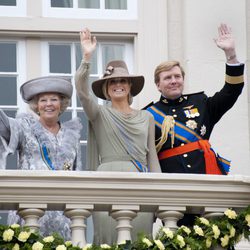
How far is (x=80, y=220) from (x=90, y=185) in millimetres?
290

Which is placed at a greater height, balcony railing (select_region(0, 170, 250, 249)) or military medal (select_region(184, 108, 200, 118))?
military medal (select_region(184, 108, 200, 118))

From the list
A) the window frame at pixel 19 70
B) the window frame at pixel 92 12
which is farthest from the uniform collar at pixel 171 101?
the window frame at pixel 92 12

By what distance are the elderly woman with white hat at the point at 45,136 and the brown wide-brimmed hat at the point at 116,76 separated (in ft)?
0.80

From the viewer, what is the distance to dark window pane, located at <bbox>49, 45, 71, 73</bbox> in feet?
66.6

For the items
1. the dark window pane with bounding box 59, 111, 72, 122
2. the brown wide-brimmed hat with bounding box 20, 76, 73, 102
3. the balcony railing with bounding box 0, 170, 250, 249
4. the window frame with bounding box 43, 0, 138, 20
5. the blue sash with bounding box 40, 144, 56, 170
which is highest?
the window frame with bounding box 43, 0, 138, 20

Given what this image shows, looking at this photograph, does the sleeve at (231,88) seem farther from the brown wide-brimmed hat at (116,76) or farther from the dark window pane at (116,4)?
the dark window pane at (116,4)

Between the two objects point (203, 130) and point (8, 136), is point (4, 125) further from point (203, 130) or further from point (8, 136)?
point (203, 130)

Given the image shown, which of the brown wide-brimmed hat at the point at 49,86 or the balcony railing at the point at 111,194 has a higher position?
the brown wide-brimmed hat at the point at 49,86

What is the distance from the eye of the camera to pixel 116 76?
17312 millimetres

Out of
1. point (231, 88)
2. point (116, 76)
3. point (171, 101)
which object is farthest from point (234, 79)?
point (116, 76)

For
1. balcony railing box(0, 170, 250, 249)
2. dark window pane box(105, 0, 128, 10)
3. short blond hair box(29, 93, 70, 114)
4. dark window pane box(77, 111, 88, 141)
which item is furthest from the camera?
dark window pane box(105, 0, 128, 10)

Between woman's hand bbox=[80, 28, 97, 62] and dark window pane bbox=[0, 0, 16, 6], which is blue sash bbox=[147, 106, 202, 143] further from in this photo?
dark window pane bbox=[0, 0, 16, 6]

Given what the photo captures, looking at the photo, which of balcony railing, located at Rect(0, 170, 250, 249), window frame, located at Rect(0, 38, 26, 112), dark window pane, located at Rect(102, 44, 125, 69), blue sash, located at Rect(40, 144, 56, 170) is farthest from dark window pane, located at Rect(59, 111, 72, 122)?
balcony railing, located at Rect(0, 170, 250, 249)

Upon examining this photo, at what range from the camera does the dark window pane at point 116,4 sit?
67.8 ft
